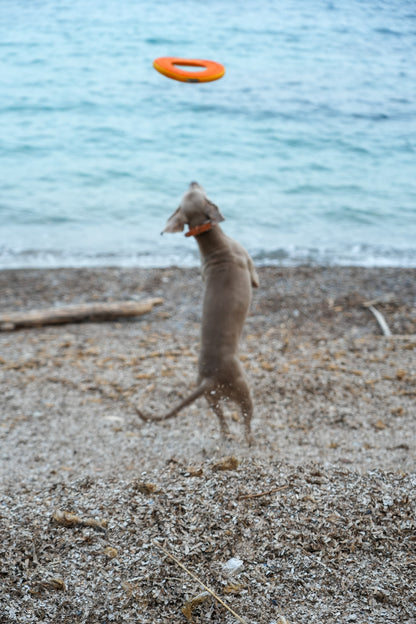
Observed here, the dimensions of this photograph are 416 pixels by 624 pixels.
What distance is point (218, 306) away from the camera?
329 cm

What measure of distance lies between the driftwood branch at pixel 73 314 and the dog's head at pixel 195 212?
3007 millimetres

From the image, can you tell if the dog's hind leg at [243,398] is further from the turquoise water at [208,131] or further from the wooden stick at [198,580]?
the turquoise water at [208,131]

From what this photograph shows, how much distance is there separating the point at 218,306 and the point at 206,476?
1.02m

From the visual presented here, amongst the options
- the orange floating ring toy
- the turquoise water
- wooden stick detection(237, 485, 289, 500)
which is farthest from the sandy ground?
the turquoise water

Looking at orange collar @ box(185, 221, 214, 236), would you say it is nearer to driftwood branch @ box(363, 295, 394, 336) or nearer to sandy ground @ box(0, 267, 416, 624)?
sandy ground @ box(0, 267, 416, 624)

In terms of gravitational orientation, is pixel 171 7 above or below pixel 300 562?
above

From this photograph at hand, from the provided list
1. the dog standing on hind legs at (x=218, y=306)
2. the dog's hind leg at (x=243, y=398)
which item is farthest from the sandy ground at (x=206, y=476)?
the dog standing on hind legs at (x=218, y=306)

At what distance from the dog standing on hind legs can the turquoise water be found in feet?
12.4

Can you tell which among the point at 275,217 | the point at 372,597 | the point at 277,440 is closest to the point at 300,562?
the point at 372,597

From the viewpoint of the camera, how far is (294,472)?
2.82 m

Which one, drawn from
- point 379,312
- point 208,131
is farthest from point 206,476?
point 208,131

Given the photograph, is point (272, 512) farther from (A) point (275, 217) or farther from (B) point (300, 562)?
(A) point (275, 217)

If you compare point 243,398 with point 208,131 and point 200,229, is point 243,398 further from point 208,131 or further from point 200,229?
point 208,131

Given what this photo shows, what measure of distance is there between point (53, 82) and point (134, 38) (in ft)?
10.6
